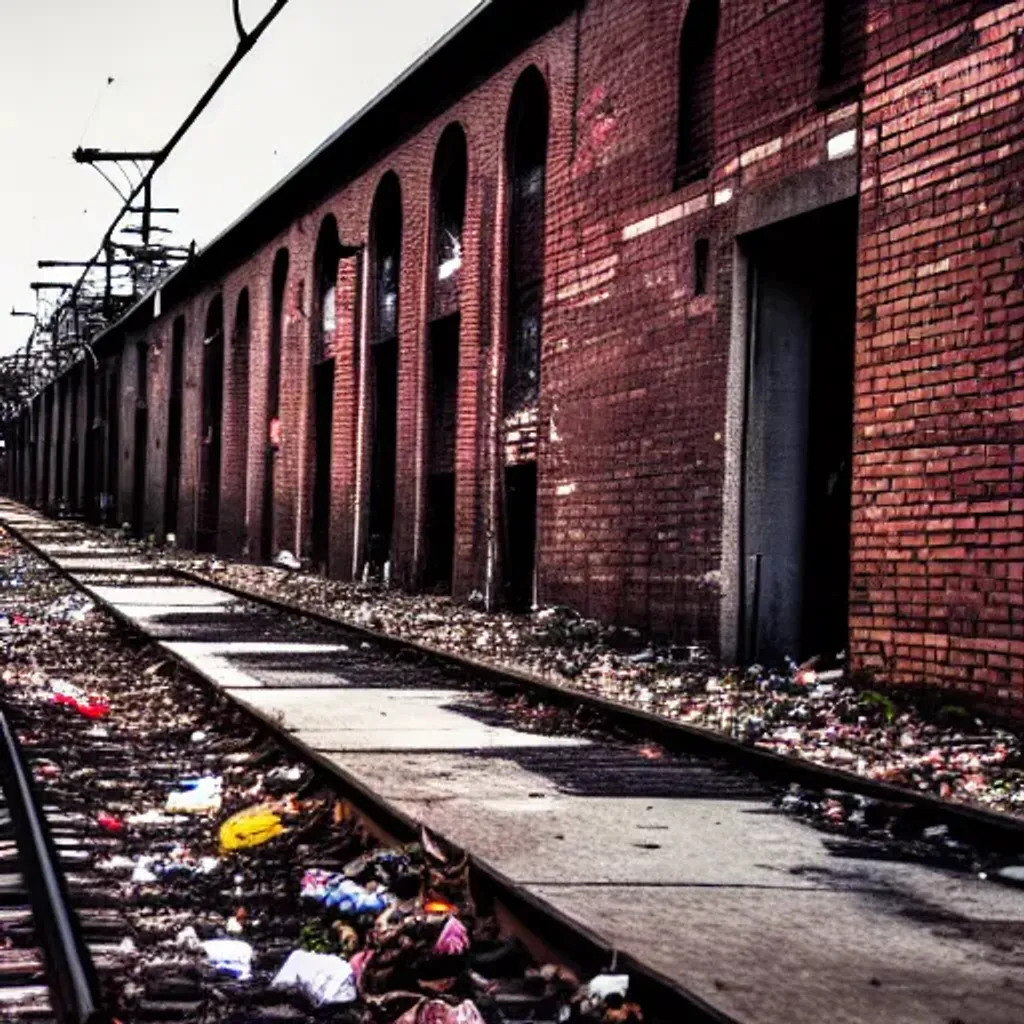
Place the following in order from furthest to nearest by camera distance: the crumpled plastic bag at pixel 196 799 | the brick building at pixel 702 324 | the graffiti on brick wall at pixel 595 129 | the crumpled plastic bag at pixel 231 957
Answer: the graffiti on brick wall at pixel 595 129 → the brick building at pixel 702 324 → the crumpled plastic bag at pixel 196 799 → the crumpled plastic bag at pixel 231 957

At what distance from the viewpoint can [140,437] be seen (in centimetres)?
4650

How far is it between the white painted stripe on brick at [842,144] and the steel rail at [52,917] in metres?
6.59

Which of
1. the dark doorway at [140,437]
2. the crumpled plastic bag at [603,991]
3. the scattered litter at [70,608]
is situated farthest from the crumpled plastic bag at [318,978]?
the dark doorway at [140,437]

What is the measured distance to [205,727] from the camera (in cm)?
927

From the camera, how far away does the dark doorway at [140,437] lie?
Answer: 45594 millimetres

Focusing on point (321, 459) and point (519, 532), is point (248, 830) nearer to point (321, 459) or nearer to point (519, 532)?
point (519, 532)

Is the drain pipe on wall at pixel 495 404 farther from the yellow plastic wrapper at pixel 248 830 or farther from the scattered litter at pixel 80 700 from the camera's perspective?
the yellow plastic wrapper at pixel 248 830

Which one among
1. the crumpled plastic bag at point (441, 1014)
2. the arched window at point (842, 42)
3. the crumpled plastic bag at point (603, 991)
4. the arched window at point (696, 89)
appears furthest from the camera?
the arched window at point (696, 89)

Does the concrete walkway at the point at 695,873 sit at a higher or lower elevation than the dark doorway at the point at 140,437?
lower

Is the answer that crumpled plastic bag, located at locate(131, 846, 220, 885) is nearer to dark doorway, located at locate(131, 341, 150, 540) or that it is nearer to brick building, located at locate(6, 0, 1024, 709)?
brick building, located at locate(6, 0, 1024, 709)

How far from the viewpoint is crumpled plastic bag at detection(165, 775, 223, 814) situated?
22.2 ft

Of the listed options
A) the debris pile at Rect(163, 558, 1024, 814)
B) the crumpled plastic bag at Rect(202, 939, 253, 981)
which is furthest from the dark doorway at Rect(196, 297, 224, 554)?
the crumpled plastic bag at Rect(202, 939, 253, 981)

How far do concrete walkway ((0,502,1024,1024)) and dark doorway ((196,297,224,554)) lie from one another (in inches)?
1027

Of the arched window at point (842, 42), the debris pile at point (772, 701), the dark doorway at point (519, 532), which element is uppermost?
the arched window at point (842, 42)
